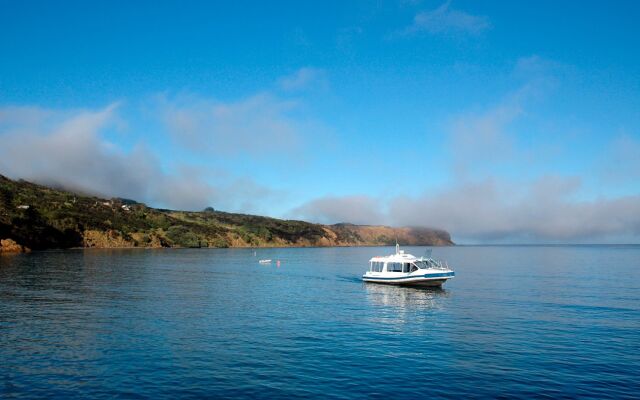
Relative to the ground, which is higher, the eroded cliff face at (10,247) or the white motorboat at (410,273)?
the white motorboat at (410,273)

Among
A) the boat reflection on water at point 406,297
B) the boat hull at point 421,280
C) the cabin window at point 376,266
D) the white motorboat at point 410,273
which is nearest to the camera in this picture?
the boat reflection on water at point 406,297

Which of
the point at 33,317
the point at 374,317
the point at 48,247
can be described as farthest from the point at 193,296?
the point at 48,247

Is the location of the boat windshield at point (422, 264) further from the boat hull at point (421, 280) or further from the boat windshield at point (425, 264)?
the boat hull at point (421, 280)

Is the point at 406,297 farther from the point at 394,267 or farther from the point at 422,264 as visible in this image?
the point at 394,267

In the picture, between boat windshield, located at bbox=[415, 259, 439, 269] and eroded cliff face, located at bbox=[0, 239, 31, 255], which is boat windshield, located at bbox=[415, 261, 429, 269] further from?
eroded cliff face, located at bbox=[0, 239, 31, 255]

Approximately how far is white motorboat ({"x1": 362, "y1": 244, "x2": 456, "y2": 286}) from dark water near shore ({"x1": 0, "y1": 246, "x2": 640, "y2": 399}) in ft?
25.7

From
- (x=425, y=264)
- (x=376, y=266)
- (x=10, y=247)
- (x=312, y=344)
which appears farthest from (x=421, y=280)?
(x=10, y=247)

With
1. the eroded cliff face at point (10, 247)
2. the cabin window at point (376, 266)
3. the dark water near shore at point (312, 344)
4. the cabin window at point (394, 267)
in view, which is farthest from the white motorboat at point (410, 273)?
the eroded cliff face at point (10, 247)

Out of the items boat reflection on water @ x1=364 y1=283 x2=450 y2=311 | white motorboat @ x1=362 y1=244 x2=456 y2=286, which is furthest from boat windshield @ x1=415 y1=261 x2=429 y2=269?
boat reflection on water @ x1=364 y1=283 x2=450 y2=311

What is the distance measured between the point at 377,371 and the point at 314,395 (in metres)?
5.85

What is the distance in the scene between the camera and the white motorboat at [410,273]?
76.1 meters

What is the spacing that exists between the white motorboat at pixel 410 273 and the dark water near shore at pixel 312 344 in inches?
308

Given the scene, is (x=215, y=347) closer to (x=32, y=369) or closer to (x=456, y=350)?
(x=32, y=369)

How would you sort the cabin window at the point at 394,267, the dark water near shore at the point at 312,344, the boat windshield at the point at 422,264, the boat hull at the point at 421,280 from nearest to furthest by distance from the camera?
the dark water near shore at the point at 312,344 < the boat hull at the point at 421,280 < the boat windshield at the point at 422,264 < the cabin window at the point at 394,267
